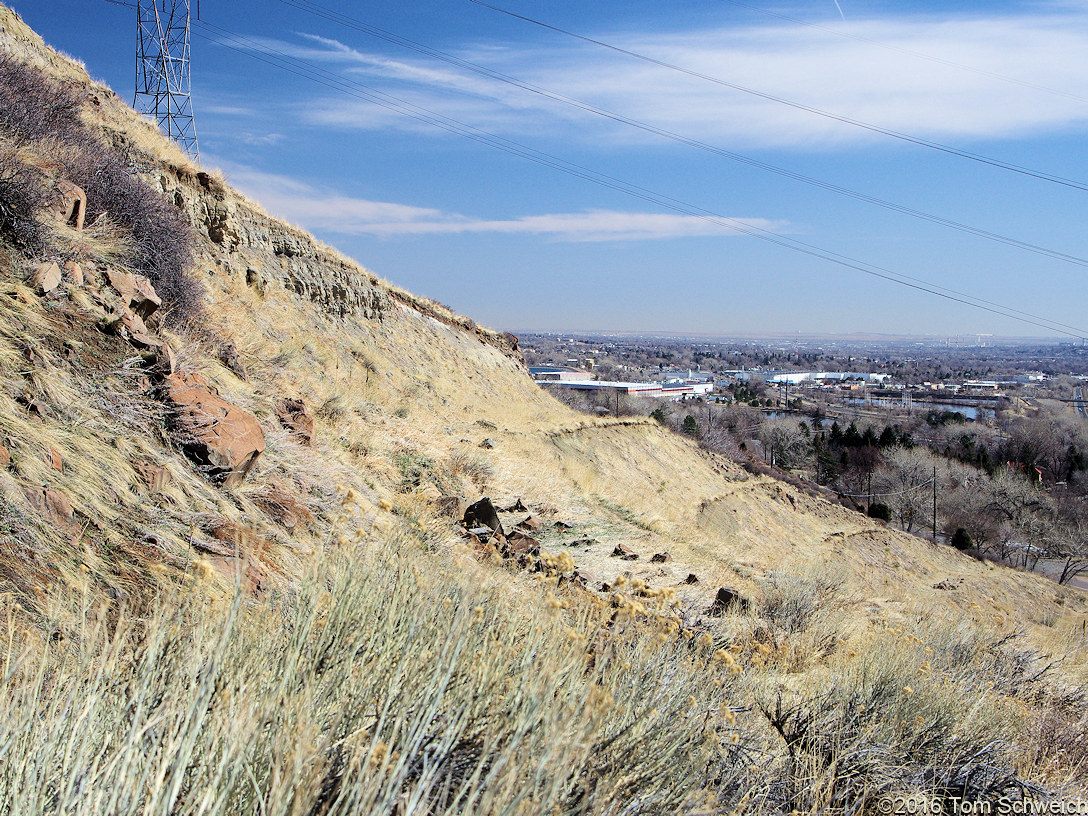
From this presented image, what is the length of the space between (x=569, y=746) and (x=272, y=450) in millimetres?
5316

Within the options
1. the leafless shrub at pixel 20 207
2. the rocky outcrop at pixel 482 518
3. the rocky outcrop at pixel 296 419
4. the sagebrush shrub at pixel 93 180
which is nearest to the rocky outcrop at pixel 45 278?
the leafless shrub at pixel 20 207

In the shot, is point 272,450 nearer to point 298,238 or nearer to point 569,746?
point 569,746

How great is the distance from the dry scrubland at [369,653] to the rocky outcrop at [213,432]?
0.39 ft

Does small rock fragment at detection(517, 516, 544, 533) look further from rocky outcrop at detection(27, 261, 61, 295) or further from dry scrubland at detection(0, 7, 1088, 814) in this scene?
rocky outcrop at detection(27, 261, 61, 295)

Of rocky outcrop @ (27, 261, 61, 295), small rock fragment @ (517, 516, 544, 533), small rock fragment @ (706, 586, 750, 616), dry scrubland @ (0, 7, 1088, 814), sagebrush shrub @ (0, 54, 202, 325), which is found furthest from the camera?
small rock fragment @ (517, 516, 544, 533)

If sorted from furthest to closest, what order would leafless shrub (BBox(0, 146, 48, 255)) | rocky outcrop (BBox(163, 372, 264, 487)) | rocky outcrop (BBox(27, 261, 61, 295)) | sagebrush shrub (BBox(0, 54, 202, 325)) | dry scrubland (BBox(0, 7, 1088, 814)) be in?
sagebrush shrub (BBox(0, 54, 202, 325)) → leafless shrub (BBox(0, 146, 48, 255)) → rocky outcrop (BBox(27, 261, 61, 295)) → rocky outcrop (BBox(163, 372, 264, 487)) → dry scrubland (BBox(0, 7, 1088, 814))

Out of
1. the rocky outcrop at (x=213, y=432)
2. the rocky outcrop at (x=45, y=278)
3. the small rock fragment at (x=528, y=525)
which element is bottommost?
the small rock fragment at (x=528, y=525)

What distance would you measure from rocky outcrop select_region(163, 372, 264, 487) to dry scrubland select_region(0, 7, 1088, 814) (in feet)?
0.39

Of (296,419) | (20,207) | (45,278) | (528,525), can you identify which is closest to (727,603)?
(528,525)

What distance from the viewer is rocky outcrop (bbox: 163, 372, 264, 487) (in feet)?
17.6

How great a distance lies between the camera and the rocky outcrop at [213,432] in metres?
5.36

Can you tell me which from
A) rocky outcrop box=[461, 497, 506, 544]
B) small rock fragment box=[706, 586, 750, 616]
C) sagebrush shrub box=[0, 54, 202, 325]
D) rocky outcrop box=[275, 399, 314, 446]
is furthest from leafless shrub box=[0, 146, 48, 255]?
small rock fragment box=[706, 586, 750, 616]

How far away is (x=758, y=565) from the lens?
11695mm

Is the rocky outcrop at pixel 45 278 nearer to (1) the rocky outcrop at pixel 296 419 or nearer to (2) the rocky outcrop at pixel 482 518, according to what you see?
(1) the rocky outcrop at pixel 296 419
